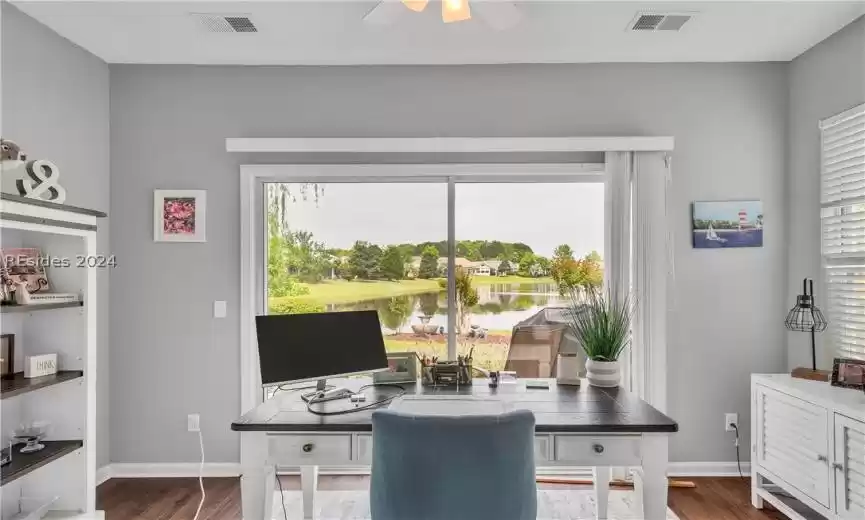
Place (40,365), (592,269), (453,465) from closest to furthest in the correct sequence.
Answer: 1. (453,465)
2. (40,365)
3. (592,269)

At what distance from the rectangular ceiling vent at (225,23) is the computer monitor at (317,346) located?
1596 mm

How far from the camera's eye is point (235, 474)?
10.7 ft

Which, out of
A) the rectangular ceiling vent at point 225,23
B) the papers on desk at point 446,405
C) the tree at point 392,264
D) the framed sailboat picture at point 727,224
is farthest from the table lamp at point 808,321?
the rectangular ceiling vent at point 225,23

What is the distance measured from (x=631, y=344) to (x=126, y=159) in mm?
3401

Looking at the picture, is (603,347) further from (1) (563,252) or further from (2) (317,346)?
(2) (317,346)

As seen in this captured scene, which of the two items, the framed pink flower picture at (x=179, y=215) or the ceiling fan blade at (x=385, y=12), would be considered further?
the framed pink flower picture at (x=179, y=215)

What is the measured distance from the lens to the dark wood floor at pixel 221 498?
2.79 m

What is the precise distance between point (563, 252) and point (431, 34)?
1.57 meters

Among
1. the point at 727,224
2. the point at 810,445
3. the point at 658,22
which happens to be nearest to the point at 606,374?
the point at 810,445

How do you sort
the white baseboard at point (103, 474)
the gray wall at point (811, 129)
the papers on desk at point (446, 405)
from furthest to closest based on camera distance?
the white baseboard at point (103, 474) < the gray wall at point (811, 129) < the papers on desk at point (446, 405)

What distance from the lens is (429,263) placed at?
339 cm

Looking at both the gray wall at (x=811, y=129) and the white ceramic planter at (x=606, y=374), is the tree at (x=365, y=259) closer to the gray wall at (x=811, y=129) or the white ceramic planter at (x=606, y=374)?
the white ceramic planter at (x=606, y=374)

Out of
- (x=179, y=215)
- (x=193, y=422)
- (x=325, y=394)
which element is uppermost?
(x=179, y=215)

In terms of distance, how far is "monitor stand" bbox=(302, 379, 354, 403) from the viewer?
2.27 meters
